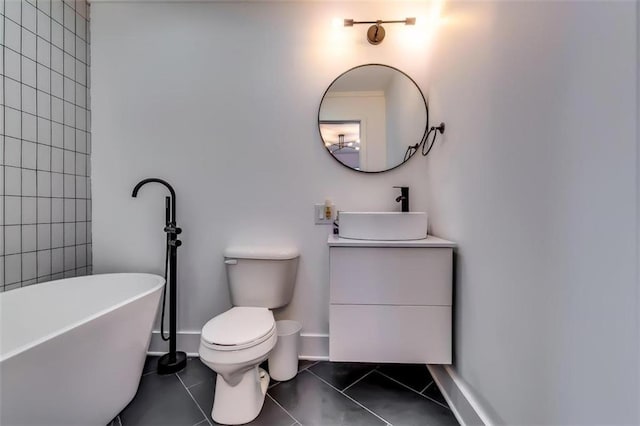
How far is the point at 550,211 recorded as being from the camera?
2.41 feet

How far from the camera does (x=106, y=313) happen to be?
1.07 metres

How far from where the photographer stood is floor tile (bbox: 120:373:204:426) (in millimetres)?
1229

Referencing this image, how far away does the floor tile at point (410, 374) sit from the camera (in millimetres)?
1496

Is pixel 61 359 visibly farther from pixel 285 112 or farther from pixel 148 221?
pixel 285 112

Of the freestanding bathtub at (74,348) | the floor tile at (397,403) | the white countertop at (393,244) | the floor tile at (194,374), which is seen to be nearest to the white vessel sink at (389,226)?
the white countertop at (393,244)

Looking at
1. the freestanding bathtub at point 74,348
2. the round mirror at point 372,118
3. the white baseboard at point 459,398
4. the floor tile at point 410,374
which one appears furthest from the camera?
the round mirror at point 372,118

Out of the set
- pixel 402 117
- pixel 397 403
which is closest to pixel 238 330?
pixel 397 403

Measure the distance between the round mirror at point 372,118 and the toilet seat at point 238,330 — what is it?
106cm

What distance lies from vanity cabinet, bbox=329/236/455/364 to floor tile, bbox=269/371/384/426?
0.24 m

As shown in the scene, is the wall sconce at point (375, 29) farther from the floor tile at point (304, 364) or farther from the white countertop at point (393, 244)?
the floor tile at point (304, 364)

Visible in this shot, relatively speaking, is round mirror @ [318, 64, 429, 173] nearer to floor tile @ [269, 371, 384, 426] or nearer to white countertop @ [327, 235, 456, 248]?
white countertop @ [327, 235, 456, 248]

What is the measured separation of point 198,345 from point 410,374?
1.35 meters

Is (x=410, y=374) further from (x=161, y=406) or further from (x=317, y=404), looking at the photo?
(x=161, y=406)

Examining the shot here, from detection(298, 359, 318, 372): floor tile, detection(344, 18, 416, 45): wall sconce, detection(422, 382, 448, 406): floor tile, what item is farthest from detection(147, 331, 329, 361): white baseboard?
detection(344, 18, 416, 45): wall sconce
